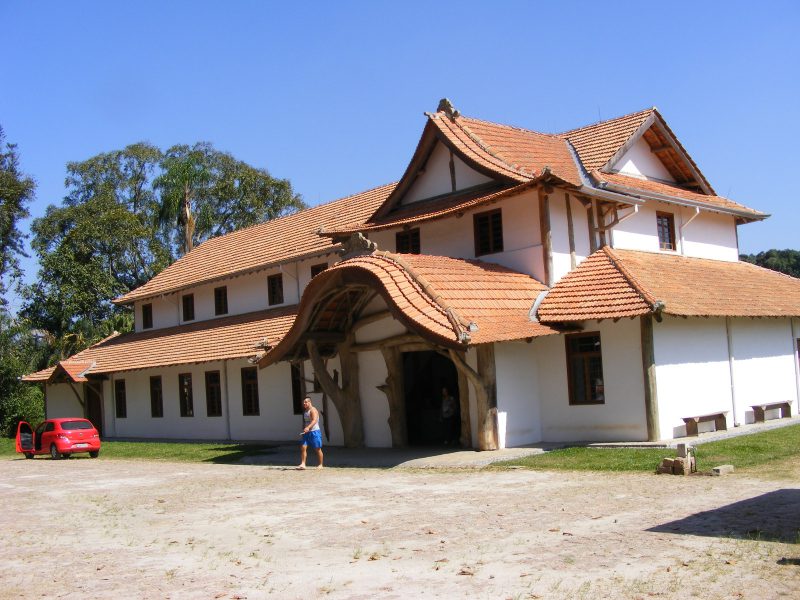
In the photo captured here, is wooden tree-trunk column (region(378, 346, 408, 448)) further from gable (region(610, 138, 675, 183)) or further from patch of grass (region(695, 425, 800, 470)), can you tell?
gable (region(610, 138, 675, 183))

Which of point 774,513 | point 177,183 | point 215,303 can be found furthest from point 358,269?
point 177,183

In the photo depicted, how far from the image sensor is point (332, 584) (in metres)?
8.15

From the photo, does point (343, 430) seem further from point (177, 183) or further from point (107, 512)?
point (177, 183)

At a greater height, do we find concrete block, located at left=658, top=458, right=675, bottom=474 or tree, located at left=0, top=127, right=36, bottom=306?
tree, located at left=0, top=127, right=36, bottom=306

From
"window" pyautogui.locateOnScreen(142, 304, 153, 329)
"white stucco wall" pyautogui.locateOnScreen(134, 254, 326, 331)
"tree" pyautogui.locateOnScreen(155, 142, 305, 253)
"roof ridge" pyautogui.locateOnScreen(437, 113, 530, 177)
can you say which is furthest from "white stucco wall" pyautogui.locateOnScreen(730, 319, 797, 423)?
"tree" pyautogui.locateOnScreen(155, 142, 305, 253)

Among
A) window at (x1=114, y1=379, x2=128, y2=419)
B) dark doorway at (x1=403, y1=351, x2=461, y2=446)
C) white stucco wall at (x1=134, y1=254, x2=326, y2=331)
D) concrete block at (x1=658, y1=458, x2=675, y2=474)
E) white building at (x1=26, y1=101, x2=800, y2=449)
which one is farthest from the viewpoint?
window at (x1=114, y1=379, x2=128, y2=419)

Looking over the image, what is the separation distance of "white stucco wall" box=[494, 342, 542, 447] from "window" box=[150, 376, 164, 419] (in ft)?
58.2

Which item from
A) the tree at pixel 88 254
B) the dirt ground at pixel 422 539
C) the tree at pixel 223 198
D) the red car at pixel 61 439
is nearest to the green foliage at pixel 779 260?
the tree at pixel 223 198

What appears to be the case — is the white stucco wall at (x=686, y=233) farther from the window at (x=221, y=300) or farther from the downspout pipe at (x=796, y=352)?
the window at (x=221, y=300)

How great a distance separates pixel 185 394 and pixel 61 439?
5.41 meters

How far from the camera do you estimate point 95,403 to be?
3731 centimetres

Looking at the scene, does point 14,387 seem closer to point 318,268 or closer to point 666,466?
point 318,268

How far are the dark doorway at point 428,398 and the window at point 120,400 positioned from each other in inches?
659

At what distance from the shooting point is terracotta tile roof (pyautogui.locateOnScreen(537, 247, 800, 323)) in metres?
18.6
